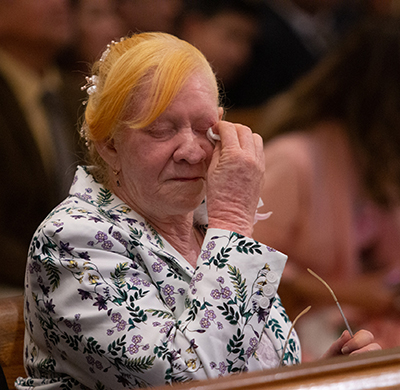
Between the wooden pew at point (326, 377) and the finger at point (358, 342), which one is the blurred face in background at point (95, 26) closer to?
the finger at point (358, 342)

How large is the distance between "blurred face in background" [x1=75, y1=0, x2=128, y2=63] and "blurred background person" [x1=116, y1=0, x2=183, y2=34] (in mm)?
47

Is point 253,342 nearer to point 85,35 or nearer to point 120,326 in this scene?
point 120,326

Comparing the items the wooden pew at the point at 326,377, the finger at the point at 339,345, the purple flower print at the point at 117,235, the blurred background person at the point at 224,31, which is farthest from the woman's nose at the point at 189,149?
the blurred background person at the point at 224,31

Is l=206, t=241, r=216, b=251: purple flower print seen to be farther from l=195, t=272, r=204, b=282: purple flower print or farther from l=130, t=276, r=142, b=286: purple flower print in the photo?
l=130, t=276, r=142, b=286: purple flower print

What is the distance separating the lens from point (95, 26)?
2930mm

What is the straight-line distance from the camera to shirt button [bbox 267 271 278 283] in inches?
49.7

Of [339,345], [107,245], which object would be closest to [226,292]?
[107,245]

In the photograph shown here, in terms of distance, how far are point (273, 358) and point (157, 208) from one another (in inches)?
18.3

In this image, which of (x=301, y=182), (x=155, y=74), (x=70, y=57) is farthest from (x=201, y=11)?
(x=155, y=74)

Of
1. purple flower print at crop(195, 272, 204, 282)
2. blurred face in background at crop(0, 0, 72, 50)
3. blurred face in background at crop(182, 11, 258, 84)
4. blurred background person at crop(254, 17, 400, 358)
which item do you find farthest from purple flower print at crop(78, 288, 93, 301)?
blurred face in background at crop(182, 11, 258, 84)

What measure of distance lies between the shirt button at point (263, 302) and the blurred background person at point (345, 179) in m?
1.58

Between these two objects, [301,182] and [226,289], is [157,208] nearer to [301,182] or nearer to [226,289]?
[226,289]

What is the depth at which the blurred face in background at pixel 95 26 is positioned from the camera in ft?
9.46

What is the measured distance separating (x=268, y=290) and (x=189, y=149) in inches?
14.8
